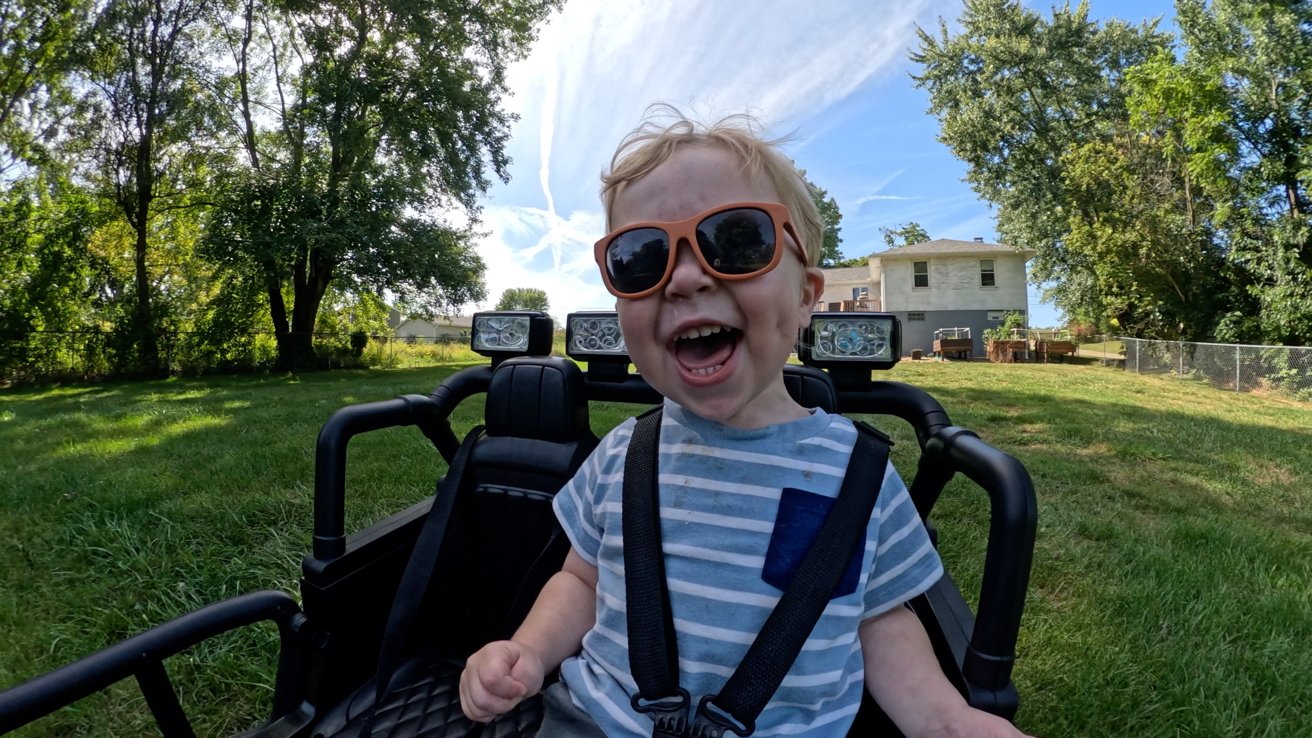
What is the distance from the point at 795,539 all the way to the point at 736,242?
1.65 ft

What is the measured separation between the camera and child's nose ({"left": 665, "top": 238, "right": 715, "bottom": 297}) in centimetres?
92

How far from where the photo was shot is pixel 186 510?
11.1 ft

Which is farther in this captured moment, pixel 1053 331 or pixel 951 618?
pixel 1053 331

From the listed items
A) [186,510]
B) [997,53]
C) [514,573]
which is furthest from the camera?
[997,53]

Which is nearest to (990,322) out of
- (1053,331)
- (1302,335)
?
(1053,331)

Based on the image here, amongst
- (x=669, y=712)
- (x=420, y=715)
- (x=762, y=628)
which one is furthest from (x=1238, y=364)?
(x=420, y=715)

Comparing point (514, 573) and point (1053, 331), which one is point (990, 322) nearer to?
point (1053, 331)

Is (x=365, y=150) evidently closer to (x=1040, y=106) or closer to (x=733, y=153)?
(x=733, y=153)

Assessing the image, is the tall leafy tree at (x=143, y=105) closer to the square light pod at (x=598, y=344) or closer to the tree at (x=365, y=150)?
the tree at (x=365, y=150)

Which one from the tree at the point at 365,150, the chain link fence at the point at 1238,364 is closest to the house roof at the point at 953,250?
the chain link fence at the point at 1238,364

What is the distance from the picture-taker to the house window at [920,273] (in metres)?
26.5

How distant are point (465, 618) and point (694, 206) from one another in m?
1.29

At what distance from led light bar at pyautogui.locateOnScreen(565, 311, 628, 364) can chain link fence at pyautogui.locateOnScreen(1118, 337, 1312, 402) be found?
46.1 ft

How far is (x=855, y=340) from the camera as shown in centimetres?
137
